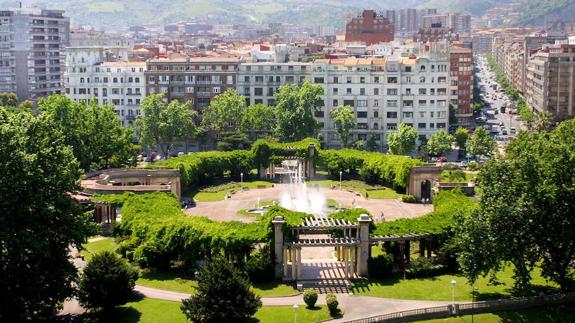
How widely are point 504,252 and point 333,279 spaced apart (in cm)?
1555

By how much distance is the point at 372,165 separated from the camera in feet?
371

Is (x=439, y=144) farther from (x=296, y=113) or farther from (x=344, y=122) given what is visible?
(x=296, y=113)

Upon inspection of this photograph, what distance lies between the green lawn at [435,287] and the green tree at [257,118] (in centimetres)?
7607

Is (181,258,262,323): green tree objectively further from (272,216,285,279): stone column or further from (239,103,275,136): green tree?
(239,103,275,136): green tree

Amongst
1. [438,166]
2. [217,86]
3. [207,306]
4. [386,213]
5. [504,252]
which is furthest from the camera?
[217,86]

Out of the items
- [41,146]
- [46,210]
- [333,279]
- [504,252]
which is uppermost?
[41,146]

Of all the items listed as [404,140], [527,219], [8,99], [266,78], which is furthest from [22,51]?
[527,219]

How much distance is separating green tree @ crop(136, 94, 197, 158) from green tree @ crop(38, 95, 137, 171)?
1861 cm

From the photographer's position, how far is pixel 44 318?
180ft

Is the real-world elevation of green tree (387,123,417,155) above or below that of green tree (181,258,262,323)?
above

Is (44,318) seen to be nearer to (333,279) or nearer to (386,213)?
(333,279)

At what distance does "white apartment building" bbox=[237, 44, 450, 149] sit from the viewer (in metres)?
144

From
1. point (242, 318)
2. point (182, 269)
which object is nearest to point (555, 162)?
point (242, 318)

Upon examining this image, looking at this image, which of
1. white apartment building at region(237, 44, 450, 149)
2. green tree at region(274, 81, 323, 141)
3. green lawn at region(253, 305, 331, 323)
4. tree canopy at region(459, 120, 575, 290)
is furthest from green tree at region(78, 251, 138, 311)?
white apartment building at region(237, 44, 450, 149)
